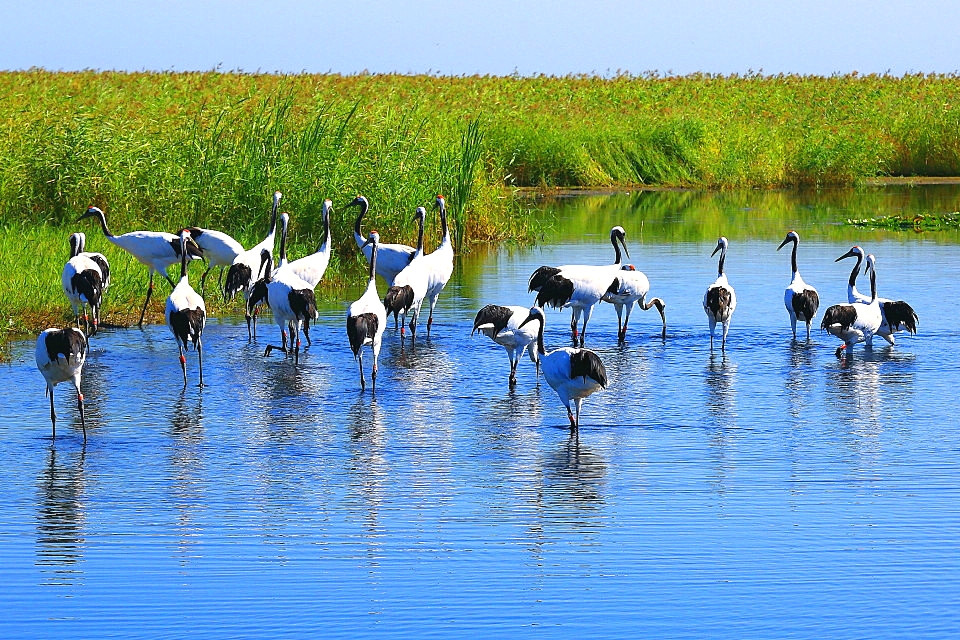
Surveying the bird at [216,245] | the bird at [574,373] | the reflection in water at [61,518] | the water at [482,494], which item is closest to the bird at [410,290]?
the water at [482,494]

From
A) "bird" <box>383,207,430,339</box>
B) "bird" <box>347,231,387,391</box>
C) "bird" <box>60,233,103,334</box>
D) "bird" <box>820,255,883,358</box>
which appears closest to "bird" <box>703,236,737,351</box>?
"bird" <box>820,255,883,358</box>

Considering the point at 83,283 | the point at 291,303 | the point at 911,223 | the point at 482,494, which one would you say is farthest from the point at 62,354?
the point at 911,223

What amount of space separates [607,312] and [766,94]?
135 feet

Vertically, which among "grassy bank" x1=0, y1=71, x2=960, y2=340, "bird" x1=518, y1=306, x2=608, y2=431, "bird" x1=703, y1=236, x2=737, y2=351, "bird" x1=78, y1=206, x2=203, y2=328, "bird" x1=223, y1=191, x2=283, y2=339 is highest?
"grassy bank" x1=0, y1=71, x2=960, y2=340

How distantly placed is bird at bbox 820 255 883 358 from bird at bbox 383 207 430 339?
400 centimetres

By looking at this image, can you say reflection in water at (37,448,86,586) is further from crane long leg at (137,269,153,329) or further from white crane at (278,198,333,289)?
crane long leg at (137,269,153,329)

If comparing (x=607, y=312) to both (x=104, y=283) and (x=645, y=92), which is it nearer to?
(x=104, y=283)

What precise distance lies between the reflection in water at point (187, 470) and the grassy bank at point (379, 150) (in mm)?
4262

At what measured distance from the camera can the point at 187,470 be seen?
9.00 metres

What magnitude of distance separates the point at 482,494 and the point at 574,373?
5.16ft

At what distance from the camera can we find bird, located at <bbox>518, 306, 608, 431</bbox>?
31.5 feet

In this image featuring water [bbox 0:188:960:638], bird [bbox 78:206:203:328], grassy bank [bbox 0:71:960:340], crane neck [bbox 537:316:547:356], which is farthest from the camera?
grassy bank [bbox 0:71:960:340]

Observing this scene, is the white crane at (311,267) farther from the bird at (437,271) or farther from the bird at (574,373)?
the bird at (574,373)

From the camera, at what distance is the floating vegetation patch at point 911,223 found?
91.0 feet
